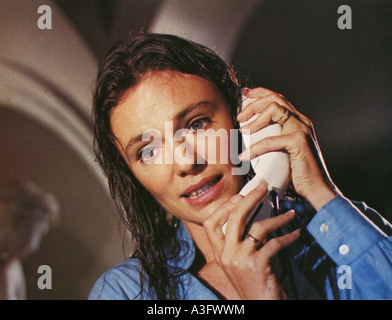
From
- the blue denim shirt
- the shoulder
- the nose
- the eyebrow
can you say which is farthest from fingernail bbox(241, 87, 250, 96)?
the shoulder

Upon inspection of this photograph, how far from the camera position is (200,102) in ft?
3.37

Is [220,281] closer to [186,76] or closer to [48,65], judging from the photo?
[186,76]

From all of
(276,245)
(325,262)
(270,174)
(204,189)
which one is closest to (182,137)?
(204,189)

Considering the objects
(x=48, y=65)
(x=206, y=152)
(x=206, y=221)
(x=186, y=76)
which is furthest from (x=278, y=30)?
(x=48, y=65)

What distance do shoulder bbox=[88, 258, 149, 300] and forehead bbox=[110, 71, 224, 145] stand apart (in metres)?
0.41

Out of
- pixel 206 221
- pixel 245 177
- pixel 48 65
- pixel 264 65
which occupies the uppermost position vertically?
pixel 48 65

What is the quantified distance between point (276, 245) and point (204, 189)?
0.81 ft

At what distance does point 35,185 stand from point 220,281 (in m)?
0.65

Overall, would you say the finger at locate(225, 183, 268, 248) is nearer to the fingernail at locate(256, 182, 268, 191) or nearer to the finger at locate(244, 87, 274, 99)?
the fingernail at locate(256, 182, 268, 191)

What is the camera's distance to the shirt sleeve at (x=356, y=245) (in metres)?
0.96

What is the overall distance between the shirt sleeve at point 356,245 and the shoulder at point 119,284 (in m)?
0.52

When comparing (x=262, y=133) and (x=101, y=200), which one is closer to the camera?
(x=262, y=133)

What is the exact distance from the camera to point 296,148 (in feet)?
3.27

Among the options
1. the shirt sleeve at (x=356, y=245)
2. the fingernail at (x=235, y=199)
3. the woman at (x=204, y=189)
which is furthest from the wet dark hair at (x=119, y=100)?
the shirt sleeve at (x=356, y=245)
